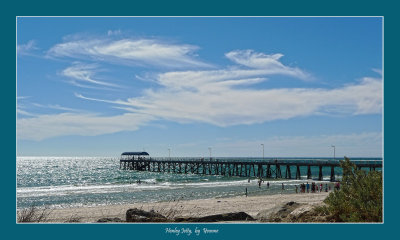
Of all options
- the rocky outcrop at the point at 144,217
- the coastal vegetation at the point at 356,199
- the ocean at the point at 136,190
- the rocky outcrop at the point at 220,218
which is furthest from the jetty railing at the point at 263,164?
the rocky outcrop at the point at 144,217

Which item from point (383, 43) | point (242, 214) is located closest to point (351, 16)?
point (383, 43)

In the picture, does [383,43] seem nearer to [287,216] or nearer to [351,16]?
[351,16]

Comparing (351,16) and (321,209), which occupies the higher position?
(351,16)

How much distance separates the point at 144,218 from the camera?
12.2 meters

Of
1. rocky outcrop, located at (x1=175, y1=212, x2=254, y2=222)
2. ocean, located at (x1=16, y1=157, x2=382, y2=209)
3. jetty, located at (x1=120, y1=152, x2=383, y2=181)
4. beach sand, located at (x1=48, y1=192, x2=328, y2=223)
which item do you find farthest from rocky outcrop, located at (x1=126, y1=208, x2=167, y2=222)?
jetty, located at (x1=120, y1=152, x2=383, y2=181)

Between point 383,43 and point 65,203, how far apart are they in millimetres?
28530

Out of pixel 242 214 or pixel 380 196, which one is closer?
pixel 380 196

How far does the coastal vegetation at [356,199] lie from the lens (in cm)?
1020

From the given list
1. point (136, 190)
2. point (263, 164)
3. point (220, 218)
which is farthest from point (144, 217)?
point (263, 164)

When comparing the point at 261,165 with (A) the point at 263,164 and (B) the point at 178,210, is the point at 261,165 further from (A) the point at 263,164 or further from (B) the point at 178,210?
(B) the point at 178,210

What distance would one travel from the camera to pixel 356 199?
1079 cm

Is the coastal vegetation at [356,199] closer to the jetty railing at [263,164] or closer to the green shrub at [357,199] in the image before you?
the green shrub at [357,199]

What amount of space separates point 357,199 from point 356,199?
58 millimetres

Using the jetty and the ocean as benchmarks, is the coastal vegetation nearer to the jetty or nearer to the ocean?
the jetty
